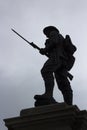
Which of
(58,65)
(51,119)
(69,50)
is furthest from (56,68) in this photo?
(51,119)

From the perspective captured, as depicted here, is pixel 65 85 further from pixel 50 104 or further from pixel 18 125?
pixel 18 125

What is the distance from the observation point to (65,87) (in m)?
11.2

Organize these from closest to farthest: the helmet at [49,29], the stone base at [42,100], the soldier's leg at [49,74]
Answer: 1. the stone base at [42,100]
2. the soldier's leg at [49,74]
3. the helmet at [49,29]

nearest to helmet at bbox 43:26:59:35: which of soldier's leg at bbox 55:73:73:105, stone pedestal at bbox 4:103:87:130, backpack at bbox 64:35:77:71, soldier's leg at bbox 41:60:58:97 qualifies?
backpack at bbox 64:35:77:71

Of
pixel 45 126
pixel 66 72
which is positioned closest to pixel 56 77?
pixel 66 72

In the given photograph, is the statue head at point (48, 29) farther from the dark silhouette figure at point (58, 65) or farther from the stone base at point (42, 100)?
the stone base at point (42, 100)

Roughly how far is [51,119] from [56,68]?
180cm

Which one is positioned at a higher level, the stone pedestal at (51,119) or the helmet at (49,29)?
the helmet at (49,29)

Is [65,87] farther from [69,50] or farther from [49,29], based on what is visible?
[49,29]

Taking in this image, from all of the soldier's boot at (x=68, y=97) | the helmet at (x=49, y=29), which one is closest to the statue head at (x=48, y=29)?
the helmet at (x=49, y=29)

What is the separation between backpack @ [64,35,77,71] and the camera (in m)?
11.4

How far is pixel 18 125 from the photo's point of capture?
10.1 m

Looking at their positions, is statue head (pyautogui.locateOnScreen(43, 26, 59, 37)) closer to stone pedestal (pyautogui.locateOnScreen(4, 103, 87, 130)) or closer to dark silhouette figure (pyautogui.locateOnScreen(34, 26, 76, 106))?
dark silhouette figure (pyautogui.locateOnScreen(34, 26, 76, 106))

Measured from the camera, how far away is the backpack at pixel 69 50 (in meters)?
11.4
